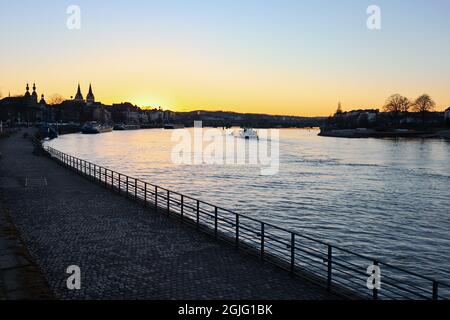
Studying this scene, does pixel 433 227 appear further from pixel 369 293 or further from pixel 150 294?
pixel 150 294

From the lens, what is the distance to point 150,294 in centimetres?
1168

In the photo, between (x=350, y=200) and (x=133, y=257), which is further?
(x=350, y=200)

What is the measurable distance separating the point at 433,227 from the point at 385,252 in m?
6.53

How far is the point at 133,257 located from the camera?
48.8 ft

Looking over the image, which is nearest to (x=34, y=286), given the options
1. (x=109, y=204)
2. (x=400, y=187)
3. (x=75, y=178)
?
(x=109, y=204)

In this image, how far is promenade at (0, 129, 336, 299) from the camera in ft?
39.2

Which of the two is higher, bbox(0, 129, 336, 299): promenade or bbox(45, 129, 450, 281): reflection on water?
bbox(0, 129, 336, 299): promenade

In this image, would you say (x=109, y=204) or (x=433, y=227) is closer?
(x=109, y=204)

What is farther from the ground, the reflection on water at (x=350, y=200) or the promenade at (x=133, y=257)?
the promenade at (x=133, y=257)

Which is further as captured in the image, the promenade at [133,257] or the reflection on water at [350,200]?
the reflection on water at [350,200]

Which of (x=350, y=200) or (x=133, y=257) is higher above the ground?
(x=133, y=257)

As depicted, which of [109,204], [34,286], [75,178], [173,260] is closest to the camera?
[34,286]

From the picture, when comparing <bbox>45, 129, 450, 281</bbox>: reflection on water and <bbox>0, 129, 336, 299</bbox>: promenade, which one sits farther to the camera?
<bbox>45, 129, 450, 281</bbox>: reflection on water

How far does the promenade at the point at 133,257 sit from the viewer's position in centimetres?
1195
